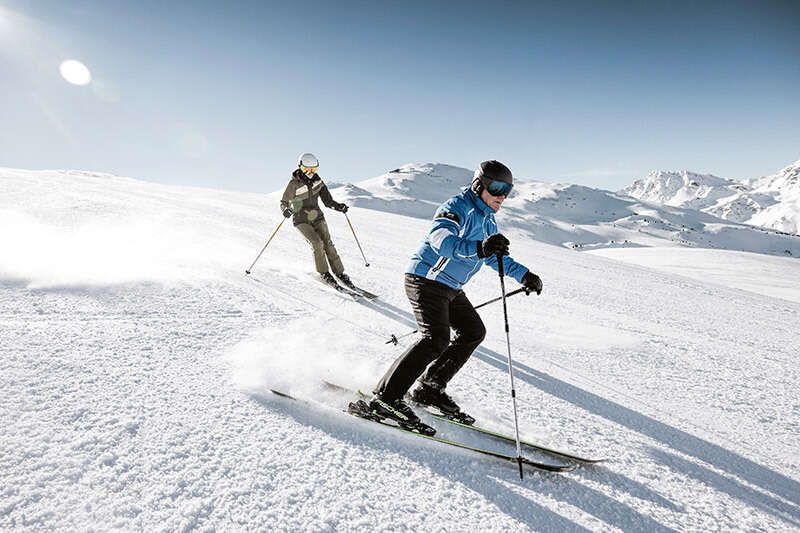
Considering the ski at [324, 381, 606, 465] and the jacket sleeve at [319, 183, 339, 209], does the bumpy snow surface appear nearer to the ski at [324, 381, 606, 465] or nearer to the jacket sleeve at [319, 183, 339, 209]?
the ski at [324, 381, 606, 465]

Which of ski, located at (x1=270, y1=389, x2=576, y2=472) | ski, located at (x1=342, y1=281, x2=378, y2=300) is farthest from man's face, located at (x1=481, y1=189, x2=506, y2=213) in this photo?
ski, located at (x1=342, y1=281, x2=378, y2=300)

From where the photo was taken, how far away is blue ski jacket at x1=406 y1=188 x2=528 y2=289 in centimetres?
329

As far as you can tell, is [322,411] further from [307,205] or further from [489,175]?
[307,205]

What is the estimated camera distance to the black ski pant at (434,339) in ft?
10.9

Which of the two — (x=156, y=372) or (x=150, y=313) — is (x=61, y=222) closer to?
(x=150, y=313)

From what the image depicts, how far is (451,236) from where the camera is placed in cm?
327

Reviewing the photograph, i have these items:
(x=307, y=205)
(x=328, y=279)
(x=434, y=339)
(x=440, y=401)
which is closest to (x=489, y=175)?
(x=434, y=339)

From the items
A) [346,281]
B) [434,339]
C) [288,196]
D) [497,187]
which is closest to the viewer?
[434,339]

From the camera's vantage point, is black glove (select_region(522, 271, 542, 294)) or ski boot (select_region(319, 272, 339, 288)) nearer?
black glove (select_region(522, 271, 542, 294))

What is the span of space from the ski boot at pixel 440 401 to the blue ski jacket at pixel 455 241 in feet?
3.03

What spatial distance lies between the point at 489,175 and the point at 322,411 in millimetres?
2309

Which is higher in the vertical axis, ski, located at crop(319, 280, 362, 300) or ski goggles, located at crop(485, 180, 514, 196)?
ski goggles, located at crop(485, 180, 514, 196)

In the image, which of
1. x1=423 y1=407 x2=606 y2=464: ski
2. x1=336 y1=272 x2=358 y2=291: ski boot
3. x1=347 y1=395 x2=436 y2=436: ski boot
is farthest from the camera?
x1=336 y1=272 x2=358 y2=291: ski boot

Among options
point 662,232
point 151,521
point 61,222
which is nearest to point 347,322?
point 151,521
